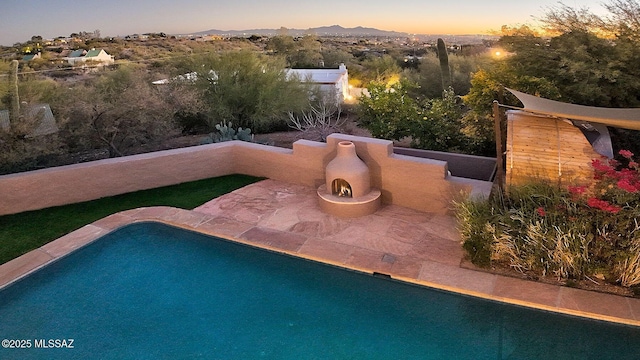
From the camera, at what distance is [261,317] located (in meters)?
5.97

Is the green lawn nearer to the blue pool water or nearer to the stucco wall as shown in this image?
the stucco wall

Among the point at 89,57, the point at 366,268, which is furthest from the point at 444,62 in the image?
the point at 89,57

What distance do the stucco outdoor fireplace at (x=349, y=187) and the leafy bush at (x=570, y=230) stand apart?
2106mm

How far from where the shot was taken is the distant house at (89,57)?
67.1 feet

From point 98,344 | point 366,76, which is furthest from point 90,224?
point 366,76

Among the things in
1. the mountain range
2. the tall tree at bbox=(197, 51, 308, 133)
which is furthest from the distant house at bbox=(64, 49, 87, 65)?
the mountain range

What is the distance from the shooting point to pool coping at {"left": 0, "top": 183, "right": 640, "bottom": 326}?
5.68 m

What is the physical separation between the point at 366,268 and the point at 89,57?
20.5 metres

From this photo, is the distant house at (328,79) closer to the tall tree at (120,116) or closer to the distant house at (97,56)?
the tall tree at (120,116)

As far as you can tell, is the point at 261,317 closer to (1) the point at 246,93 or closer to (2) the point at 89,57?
(1) the point at 246,93

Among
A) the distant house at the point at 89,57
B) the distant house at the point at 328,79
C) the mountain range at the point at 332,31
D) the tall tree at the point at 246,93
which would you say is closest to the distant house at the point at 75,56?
the distant house at the point at 89,57

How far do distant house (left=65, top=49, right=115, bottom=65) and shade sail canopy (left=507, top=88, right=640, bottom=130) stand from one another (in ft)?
61.0

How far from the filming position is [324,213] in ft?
28.3

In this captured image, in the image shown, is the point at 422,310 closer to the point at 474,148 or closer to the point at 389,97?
the point at 474,148
